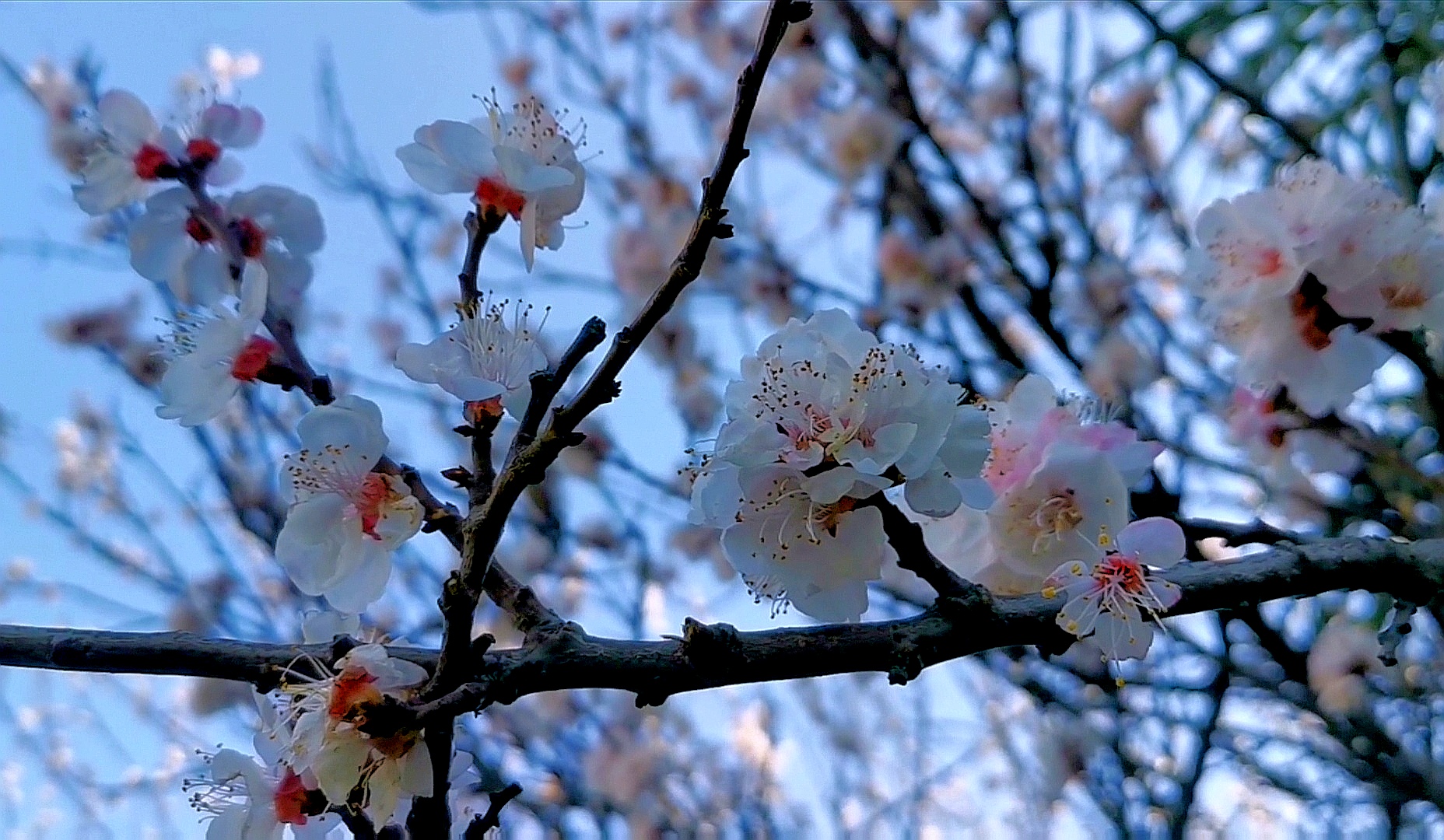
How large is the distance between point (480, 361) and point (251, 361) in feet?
0.58

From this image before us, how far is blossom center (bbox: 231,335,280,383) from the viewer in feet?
2.08

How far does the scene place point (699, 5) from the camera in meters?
2.39

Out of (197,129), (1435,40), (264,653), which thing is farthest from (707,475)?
(1435,40)

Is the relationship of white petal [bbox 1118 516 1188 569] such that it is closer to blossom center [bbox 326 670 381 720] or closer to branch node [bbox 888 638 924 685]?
branch node [bbox 888 638 924 685]

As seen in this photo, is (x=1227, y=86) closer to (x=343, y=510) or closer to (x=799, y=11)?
(x=799, y=11)

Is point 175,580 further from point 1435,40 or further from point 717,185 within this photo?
point 1435,40

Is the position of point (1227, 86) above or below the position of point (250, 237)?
above

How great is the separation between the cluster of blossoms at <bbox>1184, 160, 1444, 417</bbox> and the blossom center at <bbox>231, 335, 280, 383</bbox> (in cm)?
75

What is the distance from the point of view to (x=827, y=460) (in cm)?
52

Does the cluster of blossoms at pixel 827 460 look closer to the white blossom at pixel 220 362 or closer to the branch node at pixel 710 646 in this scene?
the branch node at pixel 710 646

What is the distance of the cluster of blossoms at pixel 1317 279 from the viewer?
0.83m

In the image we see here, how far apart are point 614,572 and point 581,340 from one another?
1.56 m

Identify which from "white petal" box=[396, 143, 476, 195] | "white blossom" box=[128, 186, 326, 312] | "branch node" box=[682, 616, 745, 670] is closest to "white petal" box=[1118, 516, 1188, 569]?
"branch node" box=[682, 616, 745, 670]

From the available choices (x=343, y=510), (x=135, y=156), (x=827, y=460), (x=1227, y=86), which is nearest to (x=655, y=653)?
(x=827, y=460)
